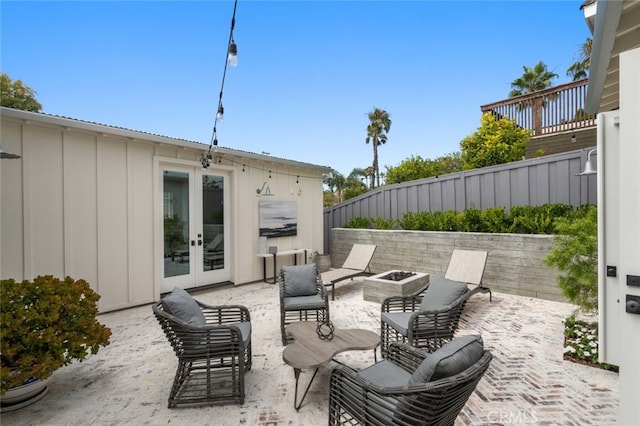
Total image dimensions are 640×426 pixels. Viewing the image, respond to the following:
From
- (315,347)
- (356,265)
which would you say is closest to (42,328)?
(315,347)

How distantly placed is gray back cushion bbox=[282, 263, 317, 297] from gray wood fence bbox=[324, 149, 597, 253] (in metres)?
5.10

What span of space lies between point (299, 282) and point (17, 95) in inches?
704

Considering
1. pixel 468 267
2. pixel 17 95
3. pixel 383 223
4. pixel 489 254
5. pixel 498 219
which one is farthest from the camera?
pixel 17 95

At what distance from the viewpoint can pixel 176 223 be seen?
20.3 ft

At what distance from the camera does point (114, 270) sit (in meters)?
5.26

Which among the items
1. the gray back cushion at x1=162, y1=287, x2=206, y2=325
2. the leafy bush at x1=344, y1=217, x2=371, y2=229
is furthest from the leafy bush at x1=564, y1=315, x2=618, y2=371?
the leafy bush at x1=344, y1=217, x2=371, y2=229

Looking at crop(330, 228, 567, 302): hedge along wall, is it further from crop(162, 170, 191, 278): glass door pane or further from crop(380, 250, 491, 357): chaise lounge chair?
crop(162, 170, 191, 278): glass door pane

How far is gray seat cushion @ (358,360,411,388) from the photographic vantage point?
2.12 meters

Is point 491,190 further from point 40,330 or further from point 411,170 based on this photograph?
point 40,330

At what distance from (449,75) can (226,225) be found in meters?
7.75

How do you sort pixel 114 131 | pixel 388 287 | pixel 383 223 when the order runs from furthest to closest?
pixel 383 223, pixel 388 287, pixel 114 131

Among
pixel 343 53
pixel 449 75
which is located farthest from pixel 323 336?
pixel 449 75

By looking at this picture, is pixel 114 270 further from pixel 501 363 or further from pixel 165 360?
pixel 501 363

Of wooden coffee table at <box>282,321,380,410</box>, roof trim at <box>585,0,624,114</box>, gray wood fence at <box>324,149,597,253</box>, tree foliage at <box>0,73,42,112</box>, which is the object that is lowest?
wooden coffee table at <box>282,321,380,410</box>
